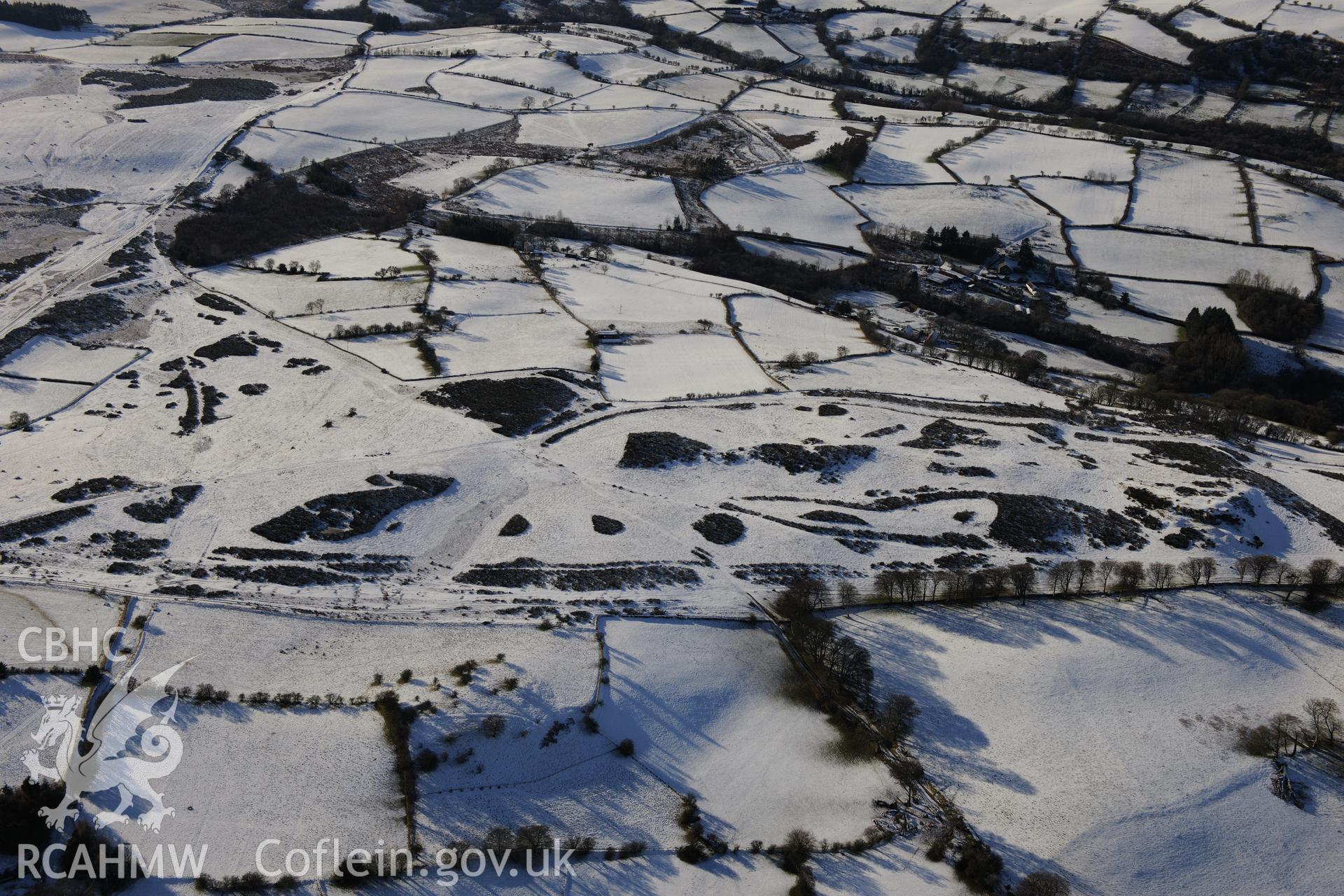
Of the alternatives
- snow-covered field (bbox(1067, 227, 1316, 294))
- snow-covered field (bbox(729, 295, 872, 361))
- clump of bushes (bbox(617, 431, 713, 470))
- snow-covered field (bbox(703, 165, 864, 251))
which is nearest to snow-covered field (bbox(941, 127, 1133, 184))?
snow-covered field (bbox(1067, 227, 1316, 294))

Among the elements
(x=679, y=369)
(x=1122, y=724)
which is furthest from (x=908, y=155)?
(x=1122, y=724)

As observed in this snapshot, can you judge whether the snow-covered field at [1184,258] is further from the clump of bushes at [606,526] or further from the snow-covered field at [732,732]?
the snow-covered field at [732,732]

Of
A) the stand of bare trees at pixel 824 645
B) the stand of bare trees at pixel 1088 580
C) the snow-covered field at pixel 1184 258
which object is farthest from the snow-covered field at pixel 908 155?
the stand of bare trees at pixel 824 645

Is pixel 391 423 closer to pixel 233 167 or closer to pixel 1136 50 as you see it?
pixel 233 167

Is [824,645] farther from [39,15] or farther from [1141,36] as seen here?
[39,15]

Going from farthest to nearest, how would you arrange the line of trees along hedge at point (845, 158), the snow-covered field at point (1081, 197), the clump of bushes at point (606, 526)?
1. the line of trees along hedge at point (845, 158)
2. the snow-covered field at point (1081, 197)
3. the clump of bushes at point (606, 526)
